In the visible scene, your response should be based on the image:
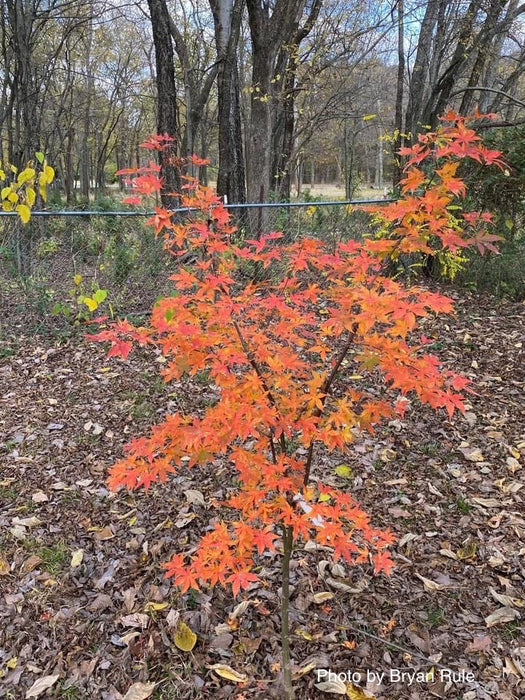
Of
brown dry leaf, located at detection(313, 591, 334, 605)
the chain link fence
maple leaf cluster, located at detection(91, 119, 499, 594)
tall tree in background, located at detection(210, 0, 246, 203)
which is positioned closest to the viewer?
maple leaf cluster, located at detection(91, 119, 499, 594)

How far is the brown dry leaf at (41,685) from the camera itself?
186 cm

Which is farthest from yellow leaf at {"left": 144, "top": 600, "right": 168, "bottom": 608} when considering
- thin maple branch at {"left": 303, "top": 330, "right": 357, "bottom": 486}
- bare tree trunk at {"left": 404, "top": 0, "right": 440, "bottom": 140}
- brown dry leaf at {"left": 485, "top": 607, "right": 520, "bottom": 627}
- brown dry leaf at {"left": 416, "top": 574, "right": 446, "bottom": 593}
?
bare tree trunk at {"left": 404, "top": 0, "right": 440, "bottom": 140}

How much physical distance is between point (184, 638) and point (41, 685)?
0.55 metres

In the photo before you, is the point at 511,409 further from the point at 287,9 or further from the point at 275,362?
the point at 287,9

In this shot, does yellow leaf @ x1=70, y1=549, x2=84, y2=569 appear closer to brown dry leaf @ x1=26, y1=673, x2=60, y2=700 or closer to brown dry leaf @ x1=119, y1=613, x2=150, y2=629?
brown dry leaf @ x1=119, y1=613, x2=150, y2=629

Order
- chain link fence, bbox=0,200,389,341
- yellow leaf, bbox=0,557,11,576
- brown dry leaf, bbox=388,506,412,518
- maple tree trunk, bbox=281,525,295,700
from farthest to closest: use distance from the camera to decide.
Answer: chain link fence, bbox=0,200,389,341
brown dry leaf, bbox=388,506,412,518
yellow leaf, bbox=0,557,11,576
maple tree trunk, bbox=281,525,295,700

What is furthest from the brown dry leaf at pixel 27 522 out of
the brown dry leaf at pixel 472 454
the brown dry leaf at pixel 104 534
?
the brown dry leaf at pixel 472 454

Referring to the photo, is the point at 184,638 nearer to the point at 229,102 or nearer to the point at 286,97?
A: the point at 229,102

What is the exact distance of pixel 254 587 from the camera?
231 cm

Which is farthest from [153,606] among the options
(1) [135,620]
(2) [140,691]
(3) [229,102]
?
(3) [229,102]

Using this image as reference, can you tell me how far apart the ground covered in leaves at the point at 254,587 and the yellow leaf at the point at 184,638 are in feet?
0.04

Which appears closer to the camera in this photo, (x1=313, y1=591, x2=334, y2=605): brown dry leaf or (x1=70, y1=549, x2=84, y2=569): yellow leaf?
(x1=313, y1=591, x2=334, y2=605): brown dry leaf

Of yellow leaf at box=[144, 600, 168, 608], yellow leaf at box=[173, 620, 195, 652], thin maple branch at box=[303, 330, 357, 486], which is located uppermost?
thin maple branch at box=[303, 330, 357, 486]

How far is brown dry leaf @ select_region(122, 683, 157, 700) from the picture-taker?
184 centimetres
